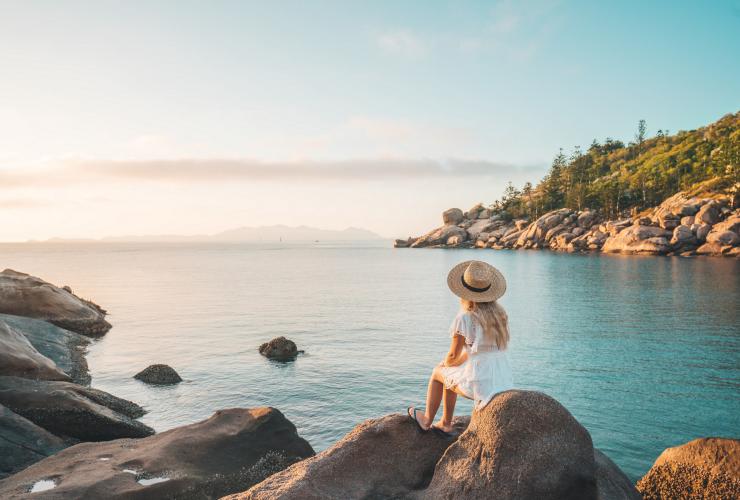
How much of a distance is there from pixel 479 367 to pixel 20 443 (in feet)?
37.6

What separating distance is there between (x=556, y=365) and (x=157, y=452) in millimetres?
22231

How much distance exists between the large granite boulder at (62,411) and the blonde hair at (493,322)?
12142 mm

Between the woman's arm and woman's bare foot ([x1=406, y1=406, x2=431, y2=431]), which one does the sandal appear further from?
the woman's arm

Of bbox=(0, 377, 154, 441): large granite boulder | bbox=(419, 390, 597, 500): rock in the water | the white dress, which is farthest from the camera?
bbox=(0, 377, 154, 441): large granite boulder

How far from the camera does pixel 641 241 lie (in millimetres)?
104750

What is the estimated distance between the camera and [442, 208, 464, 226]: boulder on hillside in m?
192

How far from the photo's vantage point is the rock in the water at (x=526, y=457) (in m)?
7.04

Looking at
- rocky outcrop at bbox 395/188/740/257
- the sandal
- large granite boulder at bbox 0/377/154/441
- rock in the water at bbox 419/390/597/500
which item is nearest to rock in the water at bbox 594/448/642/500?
rock in the water at bbox 419/390/597/500

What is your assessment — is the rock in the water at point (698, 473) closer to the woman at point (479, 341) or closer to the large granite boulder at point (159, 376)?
the woman at point (479, 341)

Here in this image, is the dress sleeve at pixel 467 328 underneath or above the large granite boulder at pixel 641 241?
underneath

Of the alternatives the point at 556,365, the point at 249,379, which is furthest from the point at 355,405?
the point at 556,365

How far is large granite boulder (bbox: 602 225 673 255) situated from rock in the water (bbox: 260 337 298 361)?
93.0 m

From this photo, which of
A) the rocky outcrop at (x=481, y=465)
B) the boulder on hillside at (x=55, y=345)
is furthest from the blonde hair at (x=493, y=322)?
the boulder on hillside at (x=55, y=345)

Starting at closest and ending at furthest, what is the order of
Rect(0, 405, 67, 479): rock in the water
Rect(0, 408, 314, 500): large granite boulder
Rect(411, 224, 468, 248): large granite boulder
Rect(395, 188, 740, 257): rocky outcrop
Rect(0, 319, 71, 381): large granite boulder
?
Rect(0, 408, 314, 500): large granite boulder, Rect(0, 405, 67, 479): rock in the water, Rect(0, 319, 71, 381): large granite boulder, Rect(395, 188, 740, 257): rocky outcrop, Rect(411, 224, 468, 248): large granite boulder
